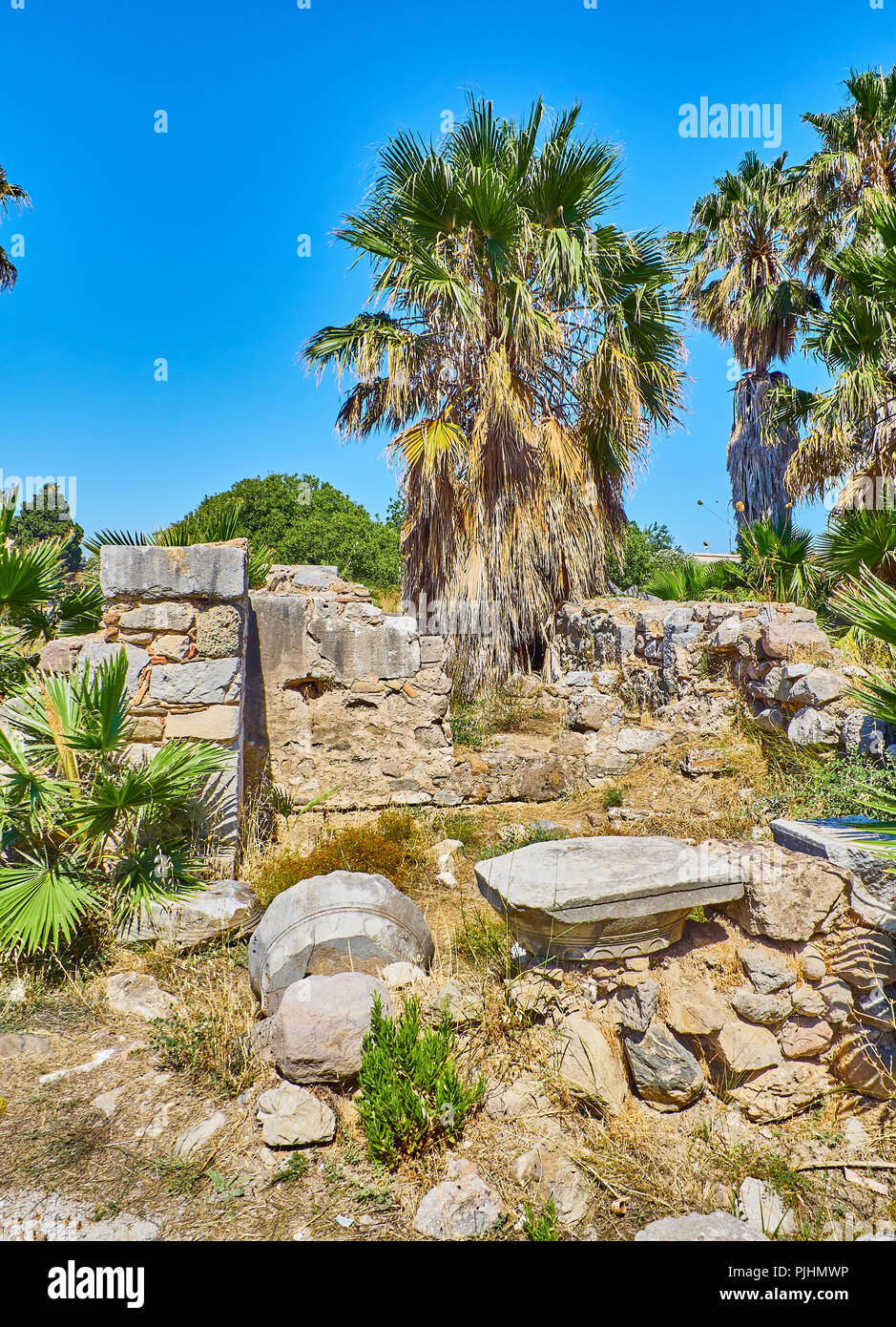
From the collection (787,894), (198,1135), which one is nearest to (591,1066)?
(787,894)

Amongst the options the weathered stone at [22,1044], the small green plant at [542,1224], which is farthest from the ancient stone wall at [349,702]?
the small green plant at [542,1224]

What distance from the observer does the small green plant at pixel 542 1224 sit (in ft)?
6.54

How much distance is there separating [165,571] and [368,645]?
210 centimetres

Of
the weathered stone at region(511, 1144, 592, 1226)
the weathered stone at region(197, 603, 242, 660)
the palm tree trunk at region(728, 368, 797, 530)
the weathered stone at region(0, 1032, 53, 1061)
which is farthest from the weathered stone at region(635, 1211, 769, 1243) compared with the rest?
the palm tree trunk at region(728, 368, 797, 530)

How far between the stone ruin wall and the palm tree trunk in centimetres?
781

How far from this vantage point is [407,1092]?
7.66 ft

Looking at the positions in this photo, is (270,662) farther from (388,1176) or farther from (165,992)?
(388,1176)

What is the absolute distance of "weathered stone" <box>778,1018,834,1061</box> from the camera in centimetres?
258

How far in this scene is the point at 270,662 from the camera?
19.9 feet

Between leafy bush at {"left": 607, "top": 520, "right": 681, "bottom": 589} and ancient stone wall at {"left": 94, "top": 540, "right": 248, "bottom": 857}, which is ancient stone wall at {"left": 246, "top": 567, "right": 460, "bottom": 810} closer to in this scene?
ancient stone wall at {"left": 94, "top": 540, "right": 248, "bottom": 857}

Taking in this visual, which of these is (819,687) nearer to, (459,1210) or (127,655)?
(459,1210)

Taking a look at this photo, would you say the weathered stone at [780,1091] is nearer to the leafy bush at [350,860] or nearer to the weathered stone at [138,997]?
the leafy bush at [350,860]

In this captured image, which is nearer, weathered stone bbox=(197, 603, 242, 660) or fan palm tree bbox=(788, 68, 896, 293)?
weathered stone bbox=(197, 603, 242, 660)

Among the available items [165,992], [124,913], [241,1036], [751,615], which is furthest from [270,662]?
[751,615]
